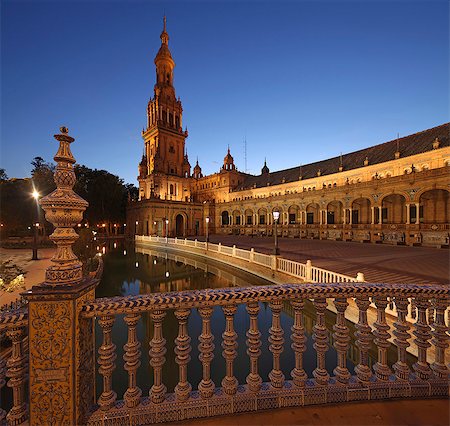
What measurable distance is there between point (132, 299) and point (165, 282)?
552 inches

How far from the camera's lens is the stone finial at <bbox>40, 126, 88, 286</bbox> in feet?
6.77

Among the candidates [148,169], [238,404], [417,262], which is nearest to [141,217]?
[148,169]

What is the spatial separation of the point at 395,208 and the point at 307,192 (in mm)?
11082

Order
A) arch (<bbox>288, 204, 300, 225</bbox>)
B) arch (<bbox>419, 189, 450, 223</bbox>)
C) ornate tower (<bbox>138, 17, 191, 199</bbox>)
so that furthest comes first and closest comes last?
ornate tower (<bbox>138, 17, 191, 199</bbox>)
arch (<bbox>288, 204, 300, 225</bbox>)
arch (<bbox>419, 189, 450, 223</bbox>)

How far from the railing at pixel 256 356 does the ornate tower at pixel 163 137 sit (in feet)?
158

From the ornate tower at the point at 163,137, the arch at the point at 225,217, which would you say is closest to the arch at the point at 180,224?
the ornate tower at the point at 163,137

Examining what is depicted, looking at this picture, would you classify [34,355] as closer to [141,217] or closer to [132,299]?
[132,299]

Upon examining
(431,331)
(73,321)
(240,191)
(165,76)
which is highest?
(165,76)

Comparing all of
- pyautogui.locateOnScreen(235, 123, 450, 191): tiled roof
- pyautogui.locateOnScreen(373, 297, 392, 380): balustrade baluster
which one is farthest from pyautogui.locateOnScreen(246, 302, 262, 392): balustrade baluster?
pyautogui.locateOnScreen(235, 123, 450, 191): tiled roof

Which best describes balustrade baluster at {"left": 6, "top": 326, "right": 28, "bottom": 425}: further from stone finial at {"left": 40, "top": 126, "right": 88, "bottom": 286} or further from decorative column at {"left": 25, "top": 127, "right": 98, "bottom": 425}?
stone finial at {"left": 40, "top": 126, "right": 88, "bottom": 286}

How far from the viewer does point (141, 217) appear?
42531 millimetres

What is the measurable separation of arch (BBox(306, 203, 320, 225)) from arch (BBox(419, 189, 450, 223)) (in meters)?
A: 12.5

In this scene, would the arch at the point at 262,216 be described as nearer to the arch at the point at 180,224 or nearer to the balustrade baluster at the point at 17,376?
the arch at the point at 180,224

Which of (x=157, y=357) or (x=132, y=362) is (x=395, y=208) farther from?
(x=132, y=362)
